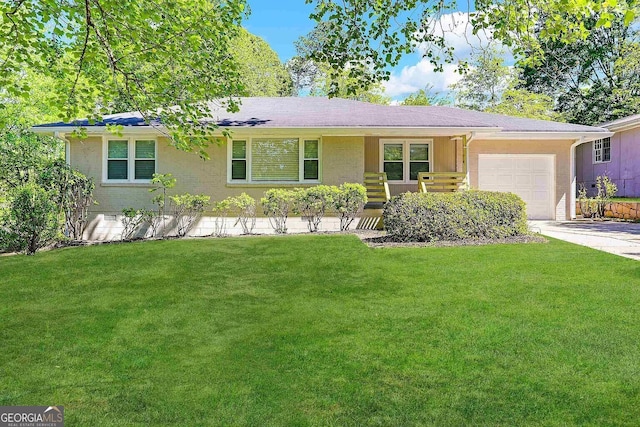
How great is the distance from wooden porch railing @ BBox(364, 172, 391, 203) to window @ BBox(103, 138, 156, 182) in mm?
6789

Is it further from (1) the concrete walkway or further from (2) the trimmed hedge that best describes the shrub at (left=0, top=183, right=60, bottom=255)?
(1) the concrete walkway

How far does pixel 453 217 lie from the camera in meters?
9.75

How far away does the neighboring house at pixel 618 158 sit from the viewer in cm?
1920

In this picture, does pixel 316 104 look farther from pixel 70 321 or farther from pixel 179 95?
pixel 70 321

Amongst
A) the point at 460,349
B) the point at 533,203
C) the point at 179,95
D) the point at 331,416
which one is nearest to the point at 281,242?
the point at 179,95

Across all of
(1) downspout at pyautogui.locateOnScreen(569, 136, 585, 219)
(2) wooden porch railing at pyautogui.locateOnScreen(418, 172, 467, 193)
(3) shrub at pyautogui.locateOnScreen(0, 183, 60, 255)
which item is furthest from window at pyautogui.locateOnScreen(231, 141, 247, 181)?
(1) downspout at pyautogui.locateOnScreen(569, 136, 585, 219)

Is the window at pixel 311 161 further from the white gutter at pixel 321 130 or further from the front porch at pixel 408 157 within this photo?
the front porch at pixel 408 157

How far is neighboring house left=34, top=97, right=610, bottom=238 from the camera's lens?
13172mm

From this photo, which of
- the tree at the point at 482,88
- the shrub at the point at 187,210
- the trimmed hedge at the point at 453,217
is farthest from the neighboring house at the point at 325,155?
the tree at the point at 482,88

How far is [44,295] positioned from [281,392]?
459 cm

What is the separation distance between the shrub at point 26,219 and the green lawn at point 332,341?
2211 millimetres

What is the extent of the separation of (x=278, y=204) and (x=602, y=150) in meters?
18.2

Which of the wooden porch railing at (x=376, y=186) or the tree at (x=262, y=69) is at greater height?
the tree at (x=262, y=69)

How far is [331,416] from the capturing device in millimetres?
2920
